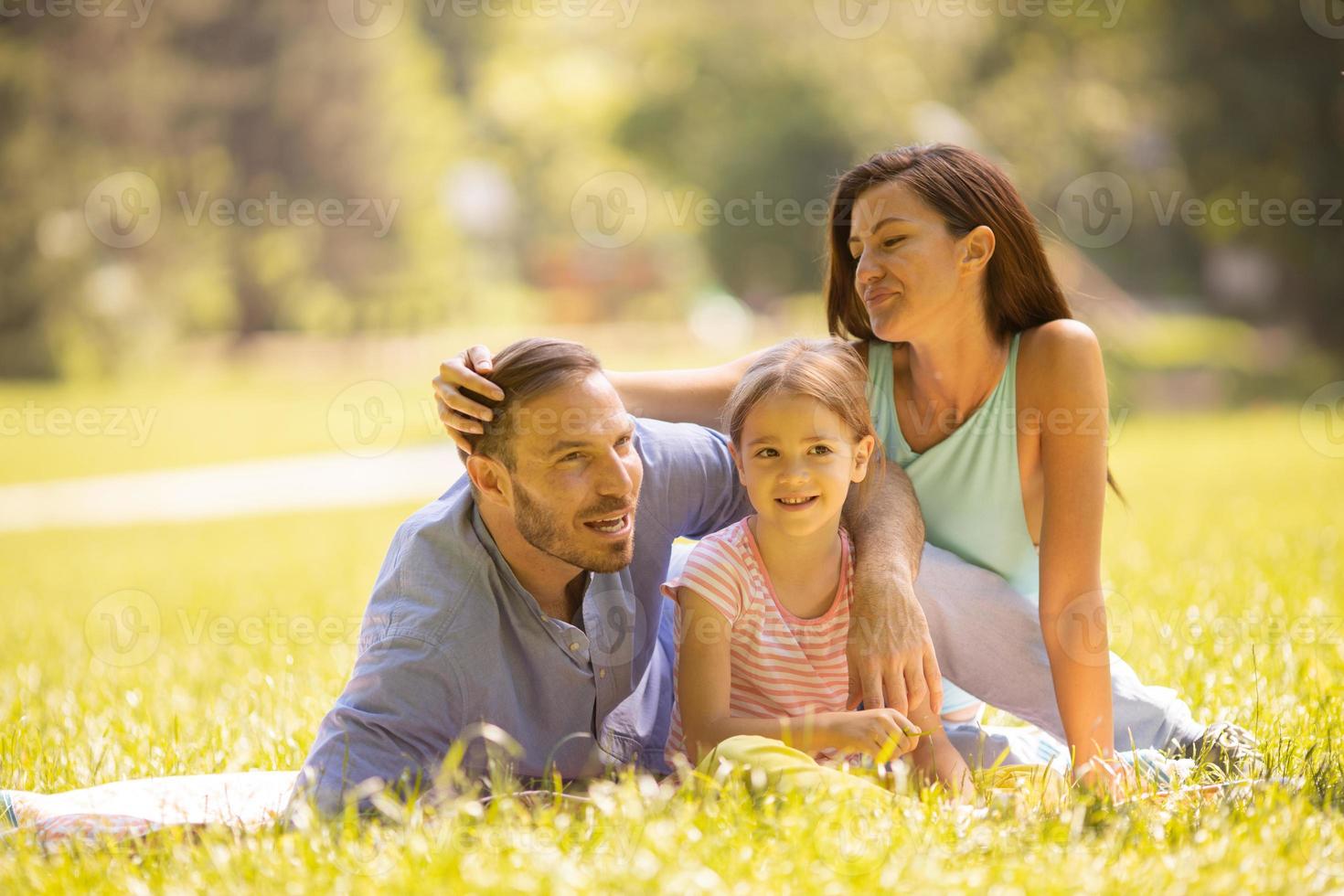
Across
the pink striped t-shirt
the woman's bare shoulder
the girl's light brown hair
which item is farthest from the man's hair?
the woman's bare shoulder

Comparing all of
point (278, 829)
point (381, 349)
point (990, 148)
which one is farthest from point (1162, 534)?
point (381, 349)

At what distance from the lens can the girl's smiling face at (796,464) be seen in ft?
10.3

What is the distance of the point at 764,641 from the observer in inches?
125

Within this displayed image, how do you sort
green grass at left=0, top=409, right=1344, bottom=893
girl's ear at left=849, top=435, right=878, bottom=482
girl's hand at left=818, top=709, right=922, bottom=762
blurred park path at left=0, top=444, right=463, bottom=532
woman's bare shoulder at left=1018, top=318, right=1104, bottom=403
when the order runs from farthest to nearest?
blurred park path at left=0, top=444, right=463, bottom=532, woman's bare shoulder at left=1018, top=318, right=1104, bottom=403, girl's ear at left=849, top=435, right=878, bottom=482, girl's hand at left=818, top=709, right=922, bottom=762, green grass at left=0, top=409, right=1344, bottom=893

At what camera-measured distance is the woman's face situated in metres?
3.45

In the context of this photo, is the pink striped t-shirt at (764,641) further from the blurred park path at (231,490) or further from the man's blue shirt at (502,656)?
the blurred park path at (231,490)

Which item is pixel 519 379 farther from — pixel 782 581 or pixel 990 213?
pixel 990 213

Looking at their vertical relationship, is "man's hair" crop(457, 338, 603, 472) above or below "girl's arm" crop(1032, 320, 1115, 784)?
above

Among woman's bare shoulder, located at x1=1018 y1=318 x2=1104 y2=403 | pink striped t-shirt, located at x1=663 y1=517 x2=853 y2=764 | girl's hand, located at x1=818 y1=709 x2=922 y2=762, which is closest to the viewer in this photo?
girl's hand, located at x1=818 y1=709 x2=922 y2=762

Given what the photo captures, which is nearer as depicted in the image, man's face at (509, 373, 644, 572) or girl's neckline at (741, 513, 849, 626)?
man's face at (509, 373, 644, 572)

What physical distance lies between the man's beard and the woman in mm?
343

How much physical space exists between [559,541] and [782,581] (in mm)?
589

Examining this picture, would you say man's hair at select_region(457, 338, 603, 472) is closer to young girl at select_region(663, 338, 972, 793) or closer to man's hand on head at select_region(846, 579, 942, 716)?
young girl at select_region(663, 338, 972, 793)

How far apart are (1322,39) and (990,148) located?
897 cm
